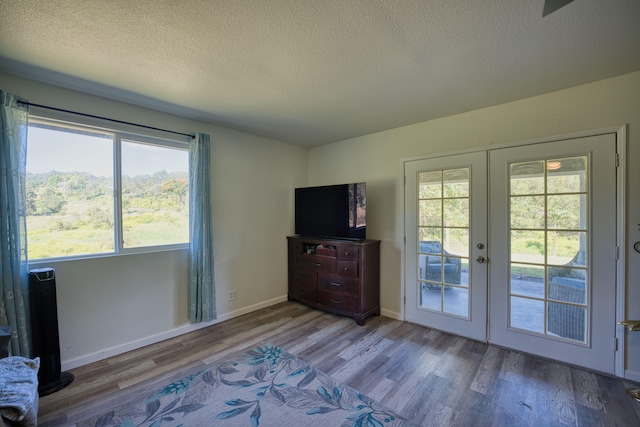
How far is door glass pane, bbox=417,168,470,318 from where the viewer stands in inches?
112

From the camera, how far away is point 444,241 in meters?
2.97

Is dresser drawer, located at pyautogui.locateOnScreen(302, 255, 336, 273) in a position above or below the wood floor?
above

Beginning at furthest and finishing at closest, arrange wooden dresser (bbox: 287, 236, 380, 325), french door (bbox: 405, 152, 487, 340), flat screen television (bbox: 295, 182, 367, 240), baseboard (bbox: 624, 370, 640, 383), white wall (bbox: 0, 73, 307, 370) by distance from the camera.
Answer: flat screen television (bbox: 295, 182, 367, 240) → wooden dresser (bbox: 287, 236, 380, 325) → french door (bbox: 405, 152, 487, 340) → white wall (bbox: 0, 73, 307, 370) → baseboard (bbox: 624, 370, 640, 383)

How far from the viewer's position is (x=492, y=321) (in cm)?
266

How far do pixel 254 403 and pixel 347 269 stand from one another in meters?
1.76

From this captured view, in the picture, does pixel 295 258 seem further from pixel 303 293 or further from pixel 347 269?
pixel 347 269

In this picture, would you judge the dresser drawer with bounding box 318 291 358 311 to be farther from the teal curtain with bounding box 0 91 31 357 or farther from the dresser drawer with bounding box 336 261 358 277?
the teal curtain with bounding box 0 91 31 357

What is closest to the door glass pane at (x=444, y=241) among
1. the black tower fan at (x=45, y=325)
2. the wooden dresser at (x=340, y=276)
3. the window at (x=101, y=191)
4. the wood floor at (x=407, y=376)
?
the wood floor at (x=407, y=376)

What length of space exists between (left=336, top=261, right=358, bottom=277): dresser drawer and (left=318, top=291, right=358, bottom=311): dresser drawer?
0.90 ft

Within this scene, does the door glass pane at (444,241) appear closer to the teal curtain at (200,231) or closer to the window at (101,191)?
the teal curtain at (200,231)

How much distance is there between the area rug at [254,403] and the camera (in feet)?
5.59

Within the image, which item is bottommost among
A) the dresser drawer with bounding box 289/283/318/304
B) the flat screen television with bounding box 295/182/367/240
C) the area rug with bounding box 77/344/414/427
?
the area rug with bounding box 77/344/414/427

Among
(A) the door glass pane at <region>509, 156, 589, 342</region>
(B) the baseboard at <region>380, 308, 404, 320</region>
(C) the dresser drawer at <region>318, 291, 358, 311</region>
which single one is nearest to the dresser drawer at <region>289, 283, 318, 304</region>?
(C) the dresser drawer at <region>318, 291, 358, 311</region>

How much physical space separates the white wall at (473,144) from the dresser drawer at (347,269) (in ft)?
1.58
